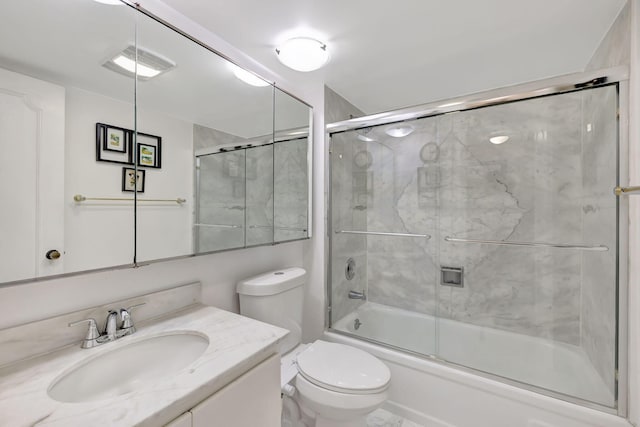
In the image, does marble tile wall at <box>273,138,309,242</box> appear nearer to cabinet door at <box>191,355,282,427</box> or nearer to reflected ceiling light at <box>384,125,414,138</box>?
reflected ceiling light at <box>384,125,414,138</box>

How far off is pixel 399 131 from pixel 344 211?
Answer: 760mm

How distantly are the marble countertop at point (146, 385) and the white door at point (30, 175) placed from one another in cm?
28

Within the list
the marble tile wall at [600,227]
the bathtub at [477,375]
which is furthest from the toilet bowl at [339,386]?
the marble tile wall at [600,227]

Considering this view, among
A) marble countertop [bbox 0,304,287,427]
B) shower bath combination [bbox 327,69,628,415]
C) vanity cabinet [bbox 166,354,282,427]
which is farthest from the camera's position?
shower bath combination [bbox 327,69,628,415]

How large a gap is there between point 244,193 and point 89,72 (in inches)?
31.4

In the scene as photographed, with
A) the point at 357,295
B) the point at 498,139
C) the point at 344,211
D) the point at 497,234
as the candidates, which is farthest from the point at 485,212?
the point at 357,295

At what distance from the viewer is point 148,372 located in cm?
95

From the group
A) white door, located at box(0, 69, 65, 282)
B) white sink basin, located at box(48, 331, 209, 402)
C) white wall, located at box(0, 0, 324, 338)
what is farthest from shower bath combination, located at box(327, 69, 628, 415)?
white door, located at box(0, 69, 65, 282)

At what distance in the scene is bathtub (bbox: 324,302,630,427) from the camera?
1.27m

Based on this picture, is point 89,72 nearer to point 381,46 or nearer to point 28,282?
point 28,282

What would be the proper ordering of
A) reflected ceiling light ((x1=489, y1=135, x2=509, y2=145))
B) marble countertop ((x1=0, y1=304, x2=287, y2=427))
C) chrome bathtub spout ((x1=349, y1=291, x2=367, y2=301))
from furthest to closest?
chrome bathtub spout ((x1=349, y1=291, x2=367, y2=301)) → reflected ceiling light ((x1=489, y1=135, x2=509, y2=145)) → marble countertop ((x1=0, y1=304, x2=287, y2=427))

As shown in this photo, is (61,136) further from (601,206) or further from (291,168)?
(601,206)

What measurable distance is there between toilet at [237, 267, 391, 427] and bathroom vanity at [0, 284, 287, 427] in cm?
27

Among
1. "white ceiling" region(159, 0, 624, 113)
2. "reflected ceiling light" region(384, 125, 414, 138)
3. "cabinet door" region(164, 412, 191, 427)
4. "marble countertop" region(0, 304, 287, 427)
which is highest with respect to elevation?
"white ceiling" region(159, 0, 624, 113)
